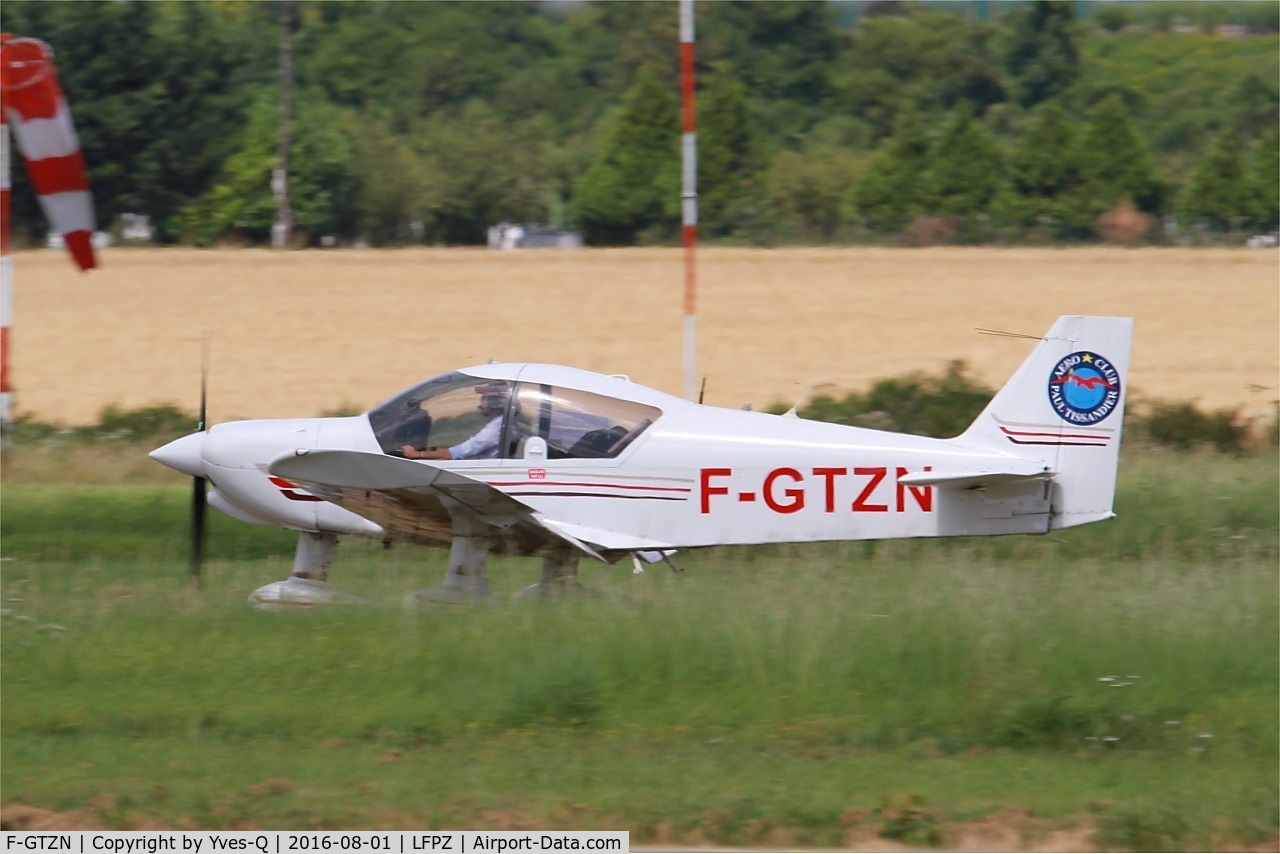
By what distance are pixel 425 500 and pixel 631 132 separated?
28.7m

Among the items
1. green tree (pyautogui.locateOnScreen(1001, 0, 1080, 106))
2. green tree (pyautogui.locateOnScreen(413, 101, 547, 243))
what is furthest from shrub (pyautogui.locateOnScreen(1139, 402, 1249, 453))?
green tree (pyautogui.locateOnScreen(1001, 0, 1080, 106))

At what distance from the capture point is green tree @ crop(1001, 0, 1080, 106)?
48.2 m

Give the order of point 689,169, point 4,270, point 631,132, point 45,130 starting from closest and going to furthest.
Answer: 1. point 4,270
2. point 689,169
3. point 45,130
4. point 631,132

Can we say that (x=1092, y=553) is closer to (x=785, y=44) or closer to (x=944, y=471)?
(x=944, y=471)

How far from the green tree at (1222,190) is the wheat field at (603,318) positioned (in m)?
7.41

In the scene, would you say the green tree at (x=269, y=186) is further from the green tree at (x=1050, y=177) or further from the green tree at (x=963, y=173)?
the green tree at (x=1050, y=177)

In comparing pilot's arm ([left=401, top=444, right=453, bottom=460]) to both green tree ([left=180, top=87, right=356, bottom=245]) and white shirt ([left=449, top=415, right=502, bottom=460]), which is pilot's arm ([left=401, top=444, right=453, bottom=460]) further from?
green tree ([left=180, top=87, right=356, bottom=245])

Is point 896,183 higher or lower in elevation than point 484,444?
higher

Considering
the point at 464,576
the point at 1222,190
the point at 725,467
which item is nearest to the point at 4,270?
the point at 464,576

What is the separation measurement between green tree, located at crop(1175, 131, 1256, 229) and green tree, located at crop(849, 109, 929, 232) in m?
6.38

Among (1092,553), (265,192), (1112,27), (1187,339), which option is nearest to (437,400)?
(1092,553)

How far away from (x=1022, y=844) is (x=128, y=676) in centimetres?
425

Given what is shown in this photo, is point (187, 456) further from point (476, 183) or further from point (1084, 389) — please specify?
point (476, 183)
